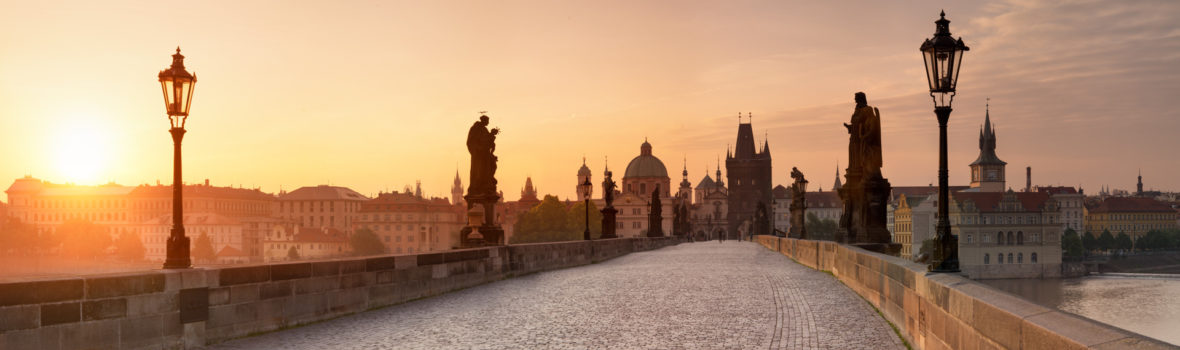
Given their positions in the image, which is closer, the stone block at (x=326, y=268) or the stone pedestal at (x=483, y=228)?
the stone block at (x=326, y=268)

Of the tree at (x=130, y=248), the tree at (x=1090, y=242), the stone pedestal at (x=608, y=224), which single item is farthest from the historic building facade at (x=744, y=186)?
the stone pedestal at (x=608, y=224)

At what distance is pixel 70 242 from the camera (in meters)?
190

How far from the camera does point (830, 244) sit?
74.9 ft

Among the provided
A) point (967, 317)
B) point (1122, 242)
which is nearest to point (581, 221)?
point (1122, 242)

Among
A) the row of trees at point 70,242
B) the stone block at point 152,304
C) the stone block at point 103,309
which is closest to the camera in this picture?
the stone block at point 103,309

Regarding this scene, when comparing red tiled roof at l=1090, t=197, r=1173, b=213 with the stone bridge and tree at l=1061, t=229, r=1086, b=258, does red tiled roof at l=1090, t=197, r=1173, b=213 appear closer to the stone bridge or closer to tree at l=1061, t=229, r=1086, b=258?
tree at l=1061, t=229, r=1086, b=258

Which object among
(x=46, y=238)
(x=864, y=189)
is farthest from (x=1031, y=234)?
(x=46, y=238)

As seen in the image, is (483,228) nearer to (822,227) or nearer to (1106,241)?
(822,227)

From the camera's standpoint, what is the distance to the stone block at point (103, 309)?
859 centimetres

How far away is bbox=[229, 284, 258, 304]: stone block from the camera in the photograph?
34.3 feet

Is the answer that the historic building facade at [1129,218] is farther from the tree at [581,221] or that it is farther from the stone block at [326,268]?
the stone block at [326,268]

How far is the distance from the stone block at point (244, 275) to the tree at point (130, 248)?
196180 mm

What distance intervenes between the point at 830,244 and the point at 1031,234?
13345cm

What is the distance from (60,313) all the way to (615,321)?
620 centimetres
